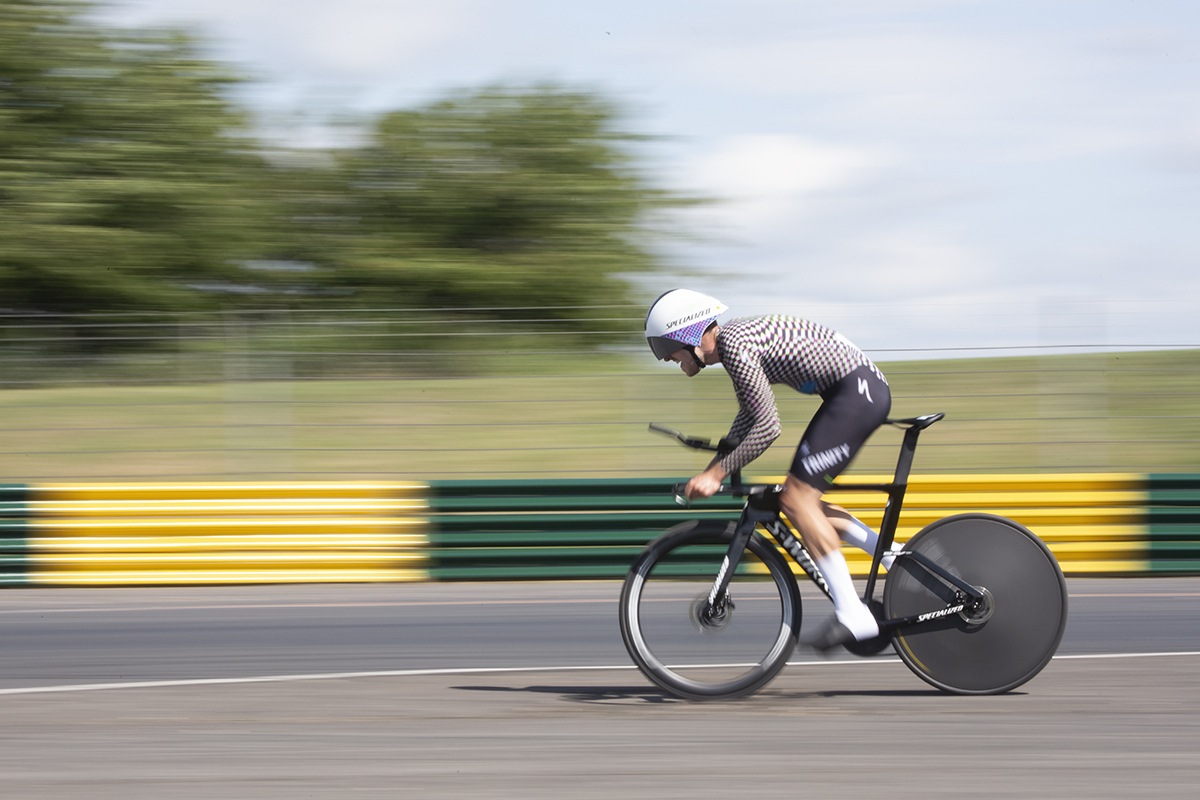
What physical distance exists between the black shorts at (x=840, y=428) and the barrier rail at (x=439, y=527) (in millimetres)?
4494

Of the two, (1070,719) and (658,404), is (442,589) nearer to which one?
(658,404)

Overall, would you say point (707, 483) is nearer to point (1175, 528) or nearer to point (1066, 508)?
point (1066, 508)

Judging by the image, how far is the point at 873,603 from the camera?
5379mm

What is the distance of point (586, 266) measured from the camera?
22.4m

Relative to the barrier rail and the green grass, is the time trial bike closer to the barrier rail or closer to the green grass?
the barrier rail

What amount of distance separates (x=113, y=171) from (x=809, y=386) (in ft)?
60.0

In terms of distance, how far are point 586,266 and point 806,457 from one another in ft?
56.9

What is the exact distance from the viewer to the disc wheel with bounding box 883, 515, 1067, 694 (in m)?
5.31

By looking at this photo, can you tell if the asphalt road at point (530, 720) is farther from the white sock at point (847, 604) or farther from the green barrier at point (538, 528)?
the green barrier at point (538, 528)

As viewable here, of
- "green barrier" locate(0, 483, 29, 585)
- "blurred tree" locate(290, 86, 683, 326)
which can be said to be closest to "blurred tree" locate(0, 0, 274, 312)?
"blurred tree" locate(290, 86, 683, 326)

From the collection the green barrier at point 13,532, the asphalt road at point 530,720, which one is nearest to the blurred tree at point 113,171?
the green barrier at point 13,532

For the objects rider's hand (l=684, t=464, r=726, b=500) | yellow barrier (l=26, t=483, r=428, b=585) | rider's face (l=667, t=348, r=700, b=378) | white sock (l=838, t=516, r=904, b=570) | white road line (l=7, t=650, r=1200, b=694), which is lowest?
yellow barrier (l=26, t=483, r=428, b=585)

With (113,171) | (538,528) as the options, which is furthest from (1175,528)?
(113,171)

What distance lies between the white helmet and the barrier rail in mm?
4632
